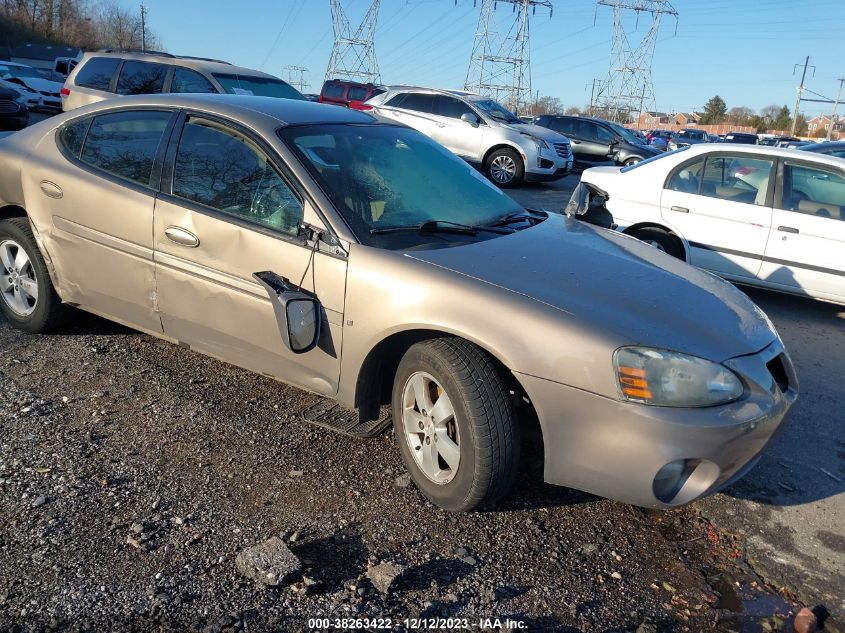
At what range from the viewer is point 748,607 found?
8.34 ft

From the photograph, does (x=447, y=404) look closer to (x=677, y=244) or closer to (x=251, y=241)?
(x=251, y=241)

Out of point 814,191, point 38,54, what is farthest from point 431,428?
point 38,54

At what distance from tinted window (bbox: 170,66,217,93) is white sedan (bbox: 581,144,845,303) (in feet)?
21.4

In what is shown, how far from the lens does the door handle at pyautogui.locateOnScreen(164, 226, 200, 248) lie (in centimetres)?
344

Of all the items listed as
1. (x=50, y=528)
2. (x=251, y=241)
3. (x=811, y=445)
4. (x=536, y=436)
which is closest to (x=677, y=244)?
(x=811, y=445)

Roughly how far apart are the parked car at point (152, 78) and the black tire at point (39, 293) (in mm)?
6221

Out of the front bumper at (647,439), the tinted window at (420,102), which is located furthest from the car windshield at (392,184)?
the tinted window at (420,102)

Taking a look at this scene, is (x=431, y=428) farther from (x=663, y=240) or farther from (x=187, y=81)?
(x=187, y=81)

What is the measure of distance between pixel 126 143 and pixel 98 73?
8274 millimetres

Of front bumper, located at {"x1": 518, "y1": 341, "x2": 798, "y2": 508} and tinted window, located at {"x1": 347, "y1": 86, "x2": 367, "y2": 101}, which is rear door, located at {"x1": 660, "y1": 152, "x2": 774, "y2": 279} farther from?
tinted window, located at {"x1": 347, "y1": 86, "x2": 367, "y2": 101}

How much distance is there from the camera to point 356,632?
2.23m

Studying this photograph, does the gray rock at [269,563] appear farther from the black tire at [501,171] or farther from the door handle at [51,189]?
the black tire at [501,171]

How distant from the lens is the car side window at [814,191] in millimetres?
6121

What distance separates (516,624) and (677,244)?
518 cm
